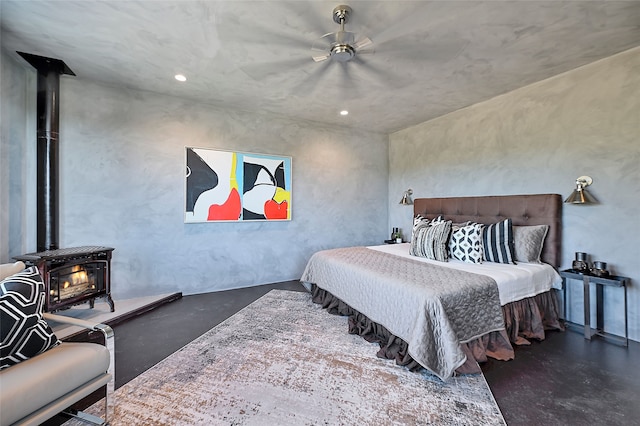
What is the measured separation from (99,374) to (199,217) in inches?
94.8

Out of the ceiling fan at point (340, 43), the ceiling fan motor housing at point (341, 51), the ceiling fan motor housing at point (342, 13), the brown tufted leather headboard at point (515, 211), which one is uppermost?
the ceiling fan motor housing at point (342, 13)

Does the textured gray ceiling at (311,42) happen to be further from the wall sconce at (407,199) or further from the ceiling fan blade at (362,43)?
the wall sconce at (407,199)

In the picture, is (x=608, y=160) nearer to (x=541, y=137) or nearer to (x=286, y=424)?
(x=541, y=137)

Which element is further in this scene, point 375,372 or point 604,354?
point 604,354

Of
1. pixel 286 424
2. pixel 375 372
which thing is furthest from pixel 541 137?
pixel 286 424

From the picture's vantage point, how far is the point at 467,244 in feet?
9.62

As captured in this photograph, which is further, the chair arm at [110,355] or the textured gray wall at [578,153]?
the textured gray wall at [578,153]

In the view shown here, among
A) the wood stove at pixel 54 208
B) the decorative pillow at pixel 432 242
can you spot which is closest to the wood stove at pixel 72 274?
the wood stove at pixel 54 208

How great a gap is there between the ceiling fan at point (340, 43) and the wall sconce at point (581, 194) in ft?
8.23

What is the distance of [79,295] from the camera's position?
2652mm

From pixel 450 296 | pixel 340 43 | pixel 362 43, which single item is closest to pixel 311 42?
pixel 340 43

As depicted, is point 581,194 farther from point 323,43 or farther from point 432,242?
point 323,43

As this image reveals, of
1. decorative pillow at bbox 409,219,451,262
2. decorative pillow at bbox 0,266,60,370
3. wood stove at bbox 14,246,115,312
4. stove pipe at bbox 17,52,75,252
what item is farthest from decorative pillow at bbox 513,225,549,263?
stove pipe at bbox 17,52,75,252

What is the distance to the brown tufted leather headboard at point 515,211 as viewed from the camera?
9.37 feet
